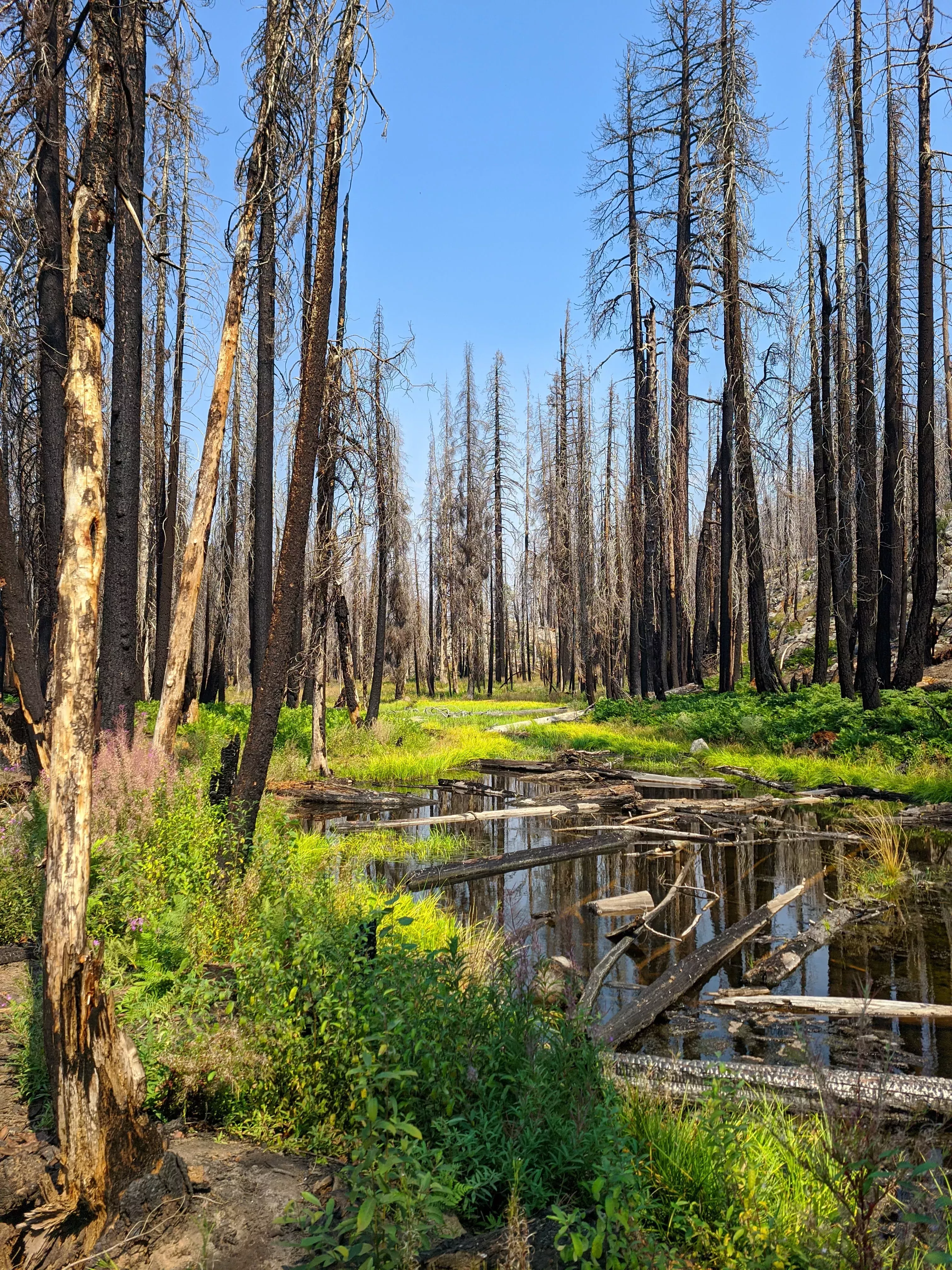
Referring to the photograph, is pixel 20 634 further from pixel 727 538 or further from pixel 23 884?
pixel 727 538

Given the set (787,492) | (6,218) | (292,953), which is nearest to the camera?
(292,953)

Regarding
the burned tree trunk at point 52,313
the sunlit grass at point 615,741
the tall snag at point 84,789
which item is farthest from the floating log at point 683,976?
the sunlit grass at point 615,741

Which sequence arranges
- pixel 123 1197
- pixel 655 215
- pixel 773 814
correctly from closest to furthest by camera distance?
pixel 123 1197 < pixel 773 814 < pixel 655 215

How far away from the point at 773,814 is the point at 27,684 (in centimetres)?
1065

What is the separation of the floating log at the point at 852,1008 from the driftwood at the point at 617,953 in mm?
931

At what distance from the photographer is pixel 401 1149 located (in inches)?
111

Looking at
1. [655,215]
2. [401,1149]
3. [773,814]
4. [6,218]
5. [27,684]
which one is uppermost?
[655,215]

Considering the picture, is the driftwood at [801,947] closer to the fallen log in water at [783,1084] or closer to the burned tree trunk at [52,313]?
the fallen log in water at [783,1084]

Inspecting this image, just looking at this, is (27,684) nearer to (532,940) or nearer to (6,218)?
(6,218)

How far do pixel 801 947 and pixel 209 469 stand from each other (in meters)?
7.99

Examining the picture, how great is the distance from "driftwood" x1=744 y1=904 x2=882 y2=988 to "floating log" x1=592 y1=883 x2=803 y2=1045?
285 millimetres

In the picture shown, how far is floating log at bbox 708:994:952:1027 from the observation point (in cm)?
535

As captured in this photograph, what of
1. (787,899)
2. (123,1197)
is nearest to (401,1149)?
(123,1197)

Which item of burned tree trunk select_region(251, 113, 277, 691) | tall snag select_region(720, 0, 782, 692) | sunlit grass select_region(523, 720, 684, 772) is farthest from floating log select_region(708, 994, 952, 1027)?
tall snag select_region(720, 0, 782, 692)
